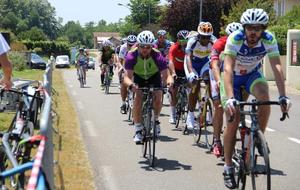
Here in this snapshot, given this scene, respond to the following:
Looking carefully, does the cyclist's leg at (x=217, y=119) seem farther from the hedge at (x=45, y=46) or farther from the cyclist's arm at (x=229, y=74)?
the hedge at (x=45, y=46)

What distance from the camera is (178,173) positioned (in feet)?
26.1

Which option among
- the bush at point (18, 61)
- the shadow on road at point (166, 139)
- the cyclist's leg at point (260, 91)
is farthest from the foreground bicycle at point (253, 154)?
the bush at point (18, 61)

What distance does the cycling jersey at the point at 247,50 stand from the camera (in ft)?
21.0

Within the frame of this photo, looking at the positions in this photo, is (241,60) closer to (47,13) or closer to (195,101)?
(195,101)

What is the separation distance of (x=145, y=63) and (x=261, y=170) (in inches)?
145

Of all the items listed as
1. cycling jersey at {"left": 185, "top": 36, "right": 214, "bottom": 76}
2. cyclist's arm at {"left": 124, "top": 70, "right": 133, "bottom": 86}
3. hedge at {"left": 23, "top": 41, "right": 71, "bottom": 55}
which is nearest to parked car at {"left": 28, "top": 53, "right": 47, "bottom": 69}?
hedge at {"left": 23, "top": 41, "right": 71, "bottom": 55}

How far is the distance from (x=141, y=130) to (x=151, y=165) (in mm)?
679

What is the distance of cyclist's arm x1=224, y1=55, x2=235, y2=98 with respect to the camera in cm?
622

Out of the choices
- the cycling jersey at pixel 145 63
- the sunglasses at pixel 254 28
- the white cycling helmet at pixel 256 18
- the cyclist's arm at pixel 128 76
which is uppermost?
the white cycling helmet at pixel 256 18

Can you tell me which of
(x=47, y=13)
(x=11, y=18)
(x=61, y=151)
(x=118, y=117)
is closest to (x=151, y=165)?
(x=61, y=151)

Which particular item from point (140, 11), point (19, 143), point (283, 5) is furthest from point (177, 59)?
point (140, 11)

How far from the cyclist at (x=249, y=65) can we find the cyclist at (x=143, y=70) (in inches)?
76.8

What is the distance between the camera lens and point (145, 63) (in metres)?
9.22

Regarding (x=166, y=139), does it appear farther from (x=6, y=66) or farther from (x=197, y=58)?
(x=6, y=66)
